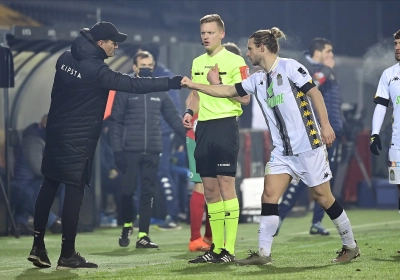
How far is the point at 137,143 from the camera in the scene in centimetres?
1159

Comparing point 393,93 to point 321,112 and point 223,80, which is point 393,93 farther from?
point 223,80

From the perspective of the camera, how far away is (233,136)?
30.1ft

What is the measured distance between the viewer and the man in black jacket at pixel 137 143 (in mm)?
11367

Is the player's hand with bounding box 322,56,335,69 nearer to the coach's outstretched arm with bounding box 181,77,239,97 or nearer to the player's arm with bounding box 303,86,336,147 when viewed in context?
the coach's outstretched arm with bounding box 181,77,239,97

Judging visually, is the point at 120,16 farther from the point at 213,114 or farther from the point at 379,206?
the point at 213,114

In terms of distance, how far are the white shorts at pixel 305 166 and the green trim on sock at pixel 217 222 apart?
918 millimetres

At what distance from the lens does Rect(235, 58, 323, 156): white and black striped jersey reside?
8.28 m

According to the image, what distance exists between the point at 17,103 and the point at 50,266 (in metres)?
5.95

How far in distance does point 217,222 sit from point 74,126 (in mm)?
1515

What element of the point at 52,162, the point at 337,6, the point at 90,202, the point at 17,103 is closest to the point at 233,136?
the point at 52,162

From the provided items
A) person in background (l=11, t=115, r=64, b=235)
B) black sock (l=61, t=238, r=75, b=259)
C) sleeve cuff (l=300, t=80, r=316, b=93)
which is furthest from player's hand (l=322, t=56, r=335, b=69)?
black sock (l=61, t=238, r=75, b=259)

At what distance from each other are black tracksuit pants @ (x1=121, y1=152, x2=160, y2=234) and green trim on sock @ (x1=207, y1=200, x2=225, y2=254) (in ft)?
7.23

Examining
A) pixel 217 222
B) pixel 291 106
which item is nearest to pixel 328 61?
pixel 217 222

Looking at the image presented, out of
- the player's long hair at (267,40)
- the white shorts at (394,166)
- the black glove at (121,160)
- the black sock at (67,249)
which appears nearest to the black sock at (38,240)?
the black sock at (67,249)
